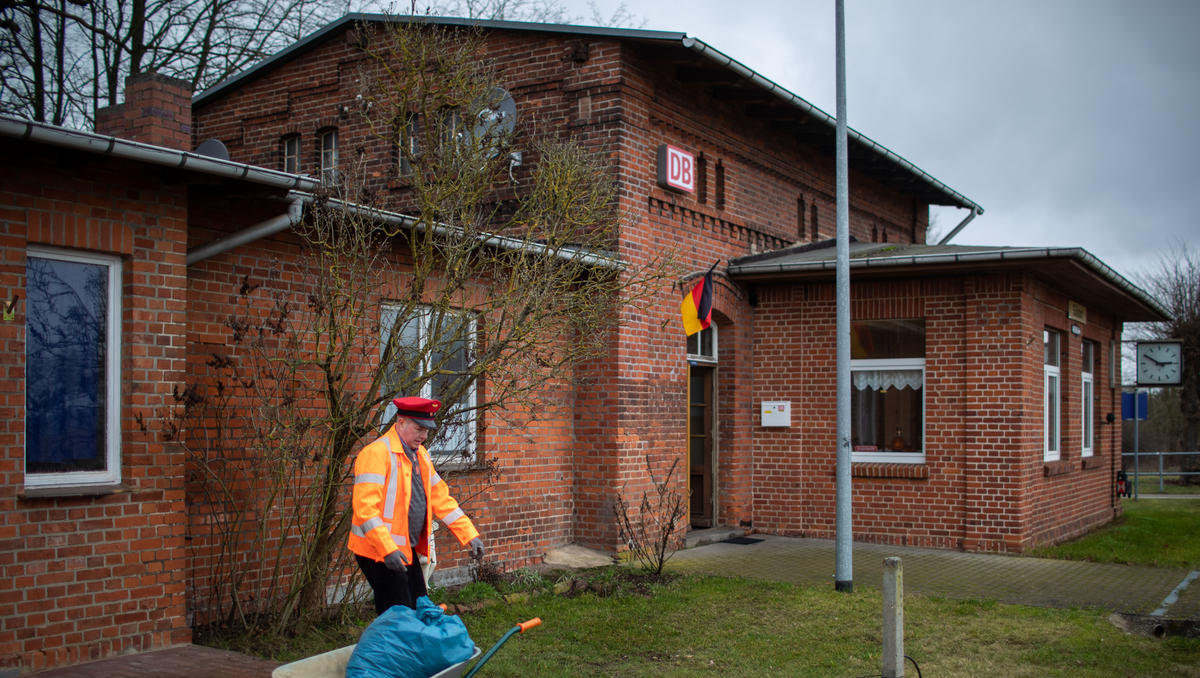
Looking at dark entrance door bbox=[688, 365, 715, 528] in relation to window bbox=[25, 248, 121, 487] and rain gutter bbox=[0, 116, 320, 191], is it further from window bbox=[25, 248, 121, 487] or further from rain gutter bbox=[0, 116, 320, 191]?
window bbox=[25, 248, 121, 487]

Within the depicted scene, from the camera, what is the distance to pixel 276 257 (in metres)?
8.54

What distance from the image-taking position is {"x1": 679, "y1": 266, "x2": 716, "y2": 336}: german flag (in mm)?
12297

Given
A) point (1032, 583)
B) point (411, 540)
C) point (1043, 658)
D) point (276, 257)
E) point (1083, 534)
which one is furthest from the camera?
point (1083, 534)

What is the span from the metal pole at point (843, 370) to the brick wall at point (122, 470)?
5.80 metres

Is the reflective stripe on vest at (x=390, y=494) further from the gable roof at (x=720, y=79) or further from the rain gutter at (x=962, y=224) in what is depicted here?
the rain gutter at (x=962, y=224)

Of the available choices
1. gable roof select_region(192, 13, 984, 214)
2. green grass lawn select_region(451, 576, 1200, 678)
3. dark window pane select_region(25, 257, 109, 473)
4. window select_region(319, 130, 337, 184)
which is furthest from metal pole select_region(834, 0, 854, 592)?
window select_region(319, 130, 337, 184)

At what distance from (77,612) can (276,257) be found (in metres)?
3.18

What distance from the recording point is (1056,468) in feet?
47.6

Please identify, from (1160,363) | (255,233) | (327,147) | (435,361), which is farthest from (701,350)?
(1160,363)

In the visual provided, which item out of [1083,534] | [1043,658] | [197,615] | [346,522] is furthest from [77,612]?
[1083,534]

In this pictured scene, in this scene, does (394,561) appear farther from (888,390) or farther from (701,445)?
(888,390)

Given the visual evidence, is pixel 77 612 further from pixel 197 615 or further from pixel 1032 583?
pixel 1032 583

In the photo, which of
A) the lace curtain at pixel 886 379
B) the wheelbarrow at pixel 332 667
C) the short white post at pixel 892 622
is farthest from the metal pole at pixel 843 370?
the wheelbarrow at pixel 332 667

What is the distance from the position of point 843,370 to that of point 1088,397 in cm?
1020
